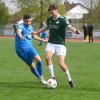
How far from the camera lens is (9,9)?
3716 inches

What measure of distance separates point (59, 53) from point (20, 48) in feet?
3.82

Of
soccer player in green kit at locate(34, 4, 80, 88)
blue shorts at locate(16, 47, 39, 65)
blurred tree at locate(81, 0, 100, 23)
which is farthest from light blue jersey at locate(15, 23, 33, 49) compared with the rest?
blurred tree at locate(81, 0, 100, 23)

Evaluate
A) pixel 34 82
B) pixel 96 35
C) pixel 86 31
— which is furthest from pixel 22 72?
pixel 96 35

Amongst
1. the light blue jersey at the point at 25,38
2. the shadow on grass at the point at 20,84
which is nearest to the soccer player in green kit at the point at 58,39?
the light blue jersey at the point at 25,38

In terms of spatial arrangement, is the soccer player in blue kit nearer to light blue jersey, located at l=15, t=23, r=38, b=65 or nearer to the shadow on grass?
light blue jersey, located at l=15, t=23, r=38, b=65

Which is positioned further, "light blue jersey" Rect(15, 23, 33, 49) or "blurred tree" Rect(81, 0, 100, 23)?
"blurred tree" Rect(81, 0, 100, 23)

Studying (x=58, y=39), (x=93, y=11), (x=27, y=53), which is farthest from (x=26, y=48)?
(x=93, y=11)

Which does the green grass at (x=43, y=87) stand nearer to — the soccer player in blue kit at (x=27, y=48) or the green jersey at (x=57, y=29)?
the soccer player in blue kit at (x=27, y=48)

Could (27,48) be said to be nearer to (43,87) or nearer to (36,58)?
(36,58)

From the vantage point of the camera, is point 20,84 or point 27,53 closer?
point 27,53

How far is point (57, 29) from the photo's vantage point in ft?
39.0

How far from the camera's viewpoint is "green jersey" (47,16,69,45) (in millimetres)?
11805

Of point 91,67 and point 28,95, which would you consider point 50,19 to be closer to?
point 28,95

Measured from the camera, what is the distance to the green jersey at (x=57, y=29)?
38.7ft
